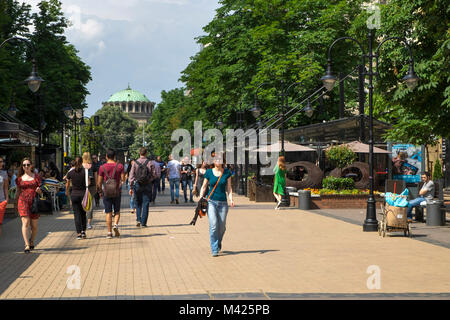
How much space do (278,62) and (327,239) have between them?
2305cm

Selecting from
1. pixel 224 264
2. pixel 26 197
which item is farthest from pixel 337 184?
pixel 224 264

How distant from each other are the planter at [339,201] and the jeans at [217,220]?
39.7ft

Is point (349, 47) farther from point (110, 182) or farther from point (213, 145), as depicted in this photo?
point (110, 182)

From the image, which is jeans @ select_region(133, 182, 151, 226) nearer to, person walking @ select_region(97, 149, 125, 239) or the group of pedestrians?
the group of pedestrians

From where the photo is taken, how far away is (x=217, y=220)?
11.1 meters

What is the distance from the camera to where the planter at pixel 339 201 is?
2292 centimetres

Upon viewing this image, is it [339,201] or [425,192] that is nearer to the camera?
[425,192]

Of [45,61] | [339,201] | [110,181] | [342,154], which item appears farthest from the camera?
[45,61]

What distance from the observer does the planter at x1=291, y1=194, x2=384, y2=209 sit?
22.9m

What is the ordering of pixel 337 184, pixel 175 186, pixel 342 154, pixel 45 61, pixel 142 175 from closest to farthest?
pixel 142 175 → pixel 337 184 → pixel 175 186 → pixel 342 154 → pixel 45 61

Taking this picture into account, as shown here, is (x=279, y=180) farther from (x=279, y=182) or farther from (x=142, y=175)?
(x=142, y=175)

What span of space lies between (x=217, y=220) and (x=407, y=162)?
25.9m

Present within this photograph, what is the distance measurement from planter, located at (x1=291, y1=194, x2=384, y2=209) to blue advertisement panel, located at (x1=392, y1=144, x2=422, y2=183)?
32.9 feet

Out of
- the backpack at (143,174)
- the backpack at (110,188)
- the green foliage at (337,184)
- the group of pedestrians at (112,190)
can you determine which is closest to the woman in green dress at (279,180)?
the green foliage at (337,184)
